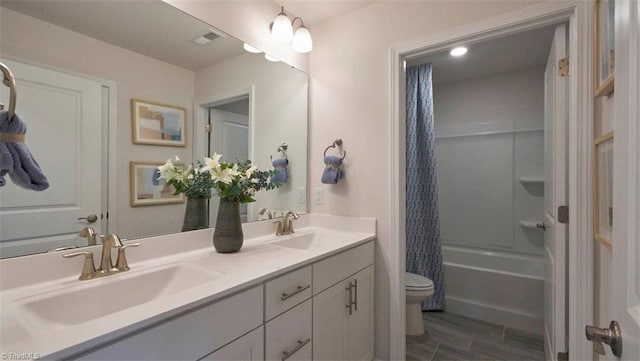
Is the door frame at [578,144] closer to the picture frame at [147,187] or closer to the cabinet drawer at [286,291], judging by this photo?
the cabinet drawer at [286,291]

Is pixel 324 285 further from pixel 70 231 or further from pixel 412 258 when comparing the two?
pixel 412 258

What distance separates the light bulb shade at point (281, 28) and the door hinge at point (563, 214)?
5.97 ft

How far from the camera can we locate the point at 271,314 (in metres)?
1.06

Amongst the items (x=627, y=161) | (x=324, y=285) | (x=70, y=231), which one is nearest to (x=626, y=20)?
(x=627, y=161)

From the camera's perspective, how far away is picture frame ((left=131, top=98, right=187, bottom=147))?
1265mm

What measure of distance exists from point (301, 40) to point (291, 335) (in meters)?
1.74

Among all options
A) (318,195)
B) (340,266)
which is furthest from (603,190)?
(318,195)

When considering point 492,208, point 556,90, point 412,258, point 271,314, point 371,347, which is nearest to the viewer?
point 271,314

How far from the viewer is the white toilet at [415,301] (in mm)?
2139

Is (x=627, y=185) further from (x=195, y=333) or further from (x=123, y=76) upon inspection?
(x=123, y=76)

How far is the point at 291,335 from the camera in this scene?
3.77 ft

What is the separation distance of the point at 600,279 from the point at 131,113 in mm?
2163

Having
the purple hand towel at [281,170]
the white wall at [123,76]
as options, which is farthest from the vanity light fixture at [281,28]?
the purple hand towel at [281,170]

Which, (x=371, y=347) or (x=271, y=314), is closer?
(x=271, y=314)
